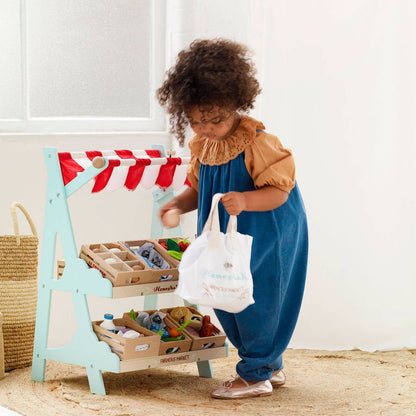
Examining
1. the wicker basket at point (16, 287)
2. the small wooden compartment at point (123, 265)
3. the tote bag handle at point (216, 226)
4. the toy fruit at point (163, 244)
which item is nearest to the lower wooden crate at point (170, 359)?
the small wooden compartment at point (123, 265)

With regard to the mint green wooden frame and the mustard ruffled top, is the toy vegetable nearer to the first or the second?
the mint green wooden frame

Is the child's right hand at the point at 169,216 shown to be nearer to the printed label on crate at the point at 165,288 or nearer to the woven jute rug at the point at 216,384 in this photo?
the printed label on crate at the point at 165,288

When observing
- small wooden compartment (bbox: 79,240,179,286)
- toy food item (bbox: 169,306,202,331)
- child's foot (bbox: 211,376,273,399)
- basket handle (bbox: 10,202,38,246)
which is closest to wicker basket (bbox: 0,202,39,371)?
basket handle (bbox: 10,202,38,246)

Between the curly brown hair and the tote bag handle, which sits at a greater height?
the curly brown hair

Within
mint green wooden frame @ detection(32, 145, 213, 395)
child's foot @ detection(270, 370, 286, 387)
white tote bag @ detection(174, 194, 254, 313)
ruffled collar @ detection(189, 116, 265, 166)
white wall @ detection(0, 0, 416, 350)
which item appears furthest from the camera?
white wall @ detection(0, 0, 416, 350)

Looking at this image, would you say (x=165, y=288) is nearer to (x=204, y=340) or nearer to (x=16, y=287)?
(x=204, y=340)

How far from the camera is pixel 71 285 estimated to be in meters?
2.20

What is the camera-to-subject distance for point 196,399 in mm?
2152

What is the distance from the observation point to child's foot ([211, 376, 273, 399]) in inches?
84.0

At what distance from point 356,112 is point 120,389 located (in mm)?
1246

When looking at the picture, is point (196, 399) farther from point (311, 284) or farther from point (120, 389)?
point (311, 284)

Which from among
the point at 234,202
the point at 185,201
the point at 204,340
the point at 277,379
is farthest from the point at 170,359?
the point at 234,202

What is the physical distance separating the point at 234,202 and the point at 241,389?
0.58 metres

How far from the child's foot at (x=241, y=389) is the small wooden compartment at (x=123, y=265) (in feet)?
1.12
